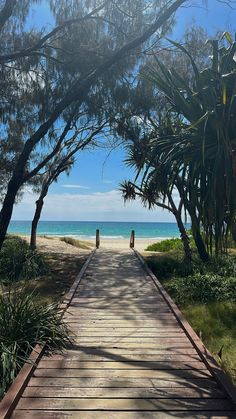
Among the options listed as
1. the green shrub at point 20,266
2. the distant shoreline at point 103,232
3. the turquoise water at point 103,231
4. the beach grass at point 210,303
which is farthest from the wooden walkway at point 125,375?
the turquoise water at point 103,231

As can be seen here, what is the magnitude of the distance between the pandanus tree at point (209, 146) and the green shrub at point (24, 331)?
2007 mm

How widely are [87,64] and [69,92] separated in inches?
33.0

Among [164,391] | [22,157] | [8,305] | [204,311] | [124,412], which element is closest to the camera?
[124,412]

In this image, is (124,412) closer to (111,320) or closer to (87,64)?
(111,320)

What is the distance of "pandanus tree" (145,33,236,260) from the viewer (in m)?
3.77

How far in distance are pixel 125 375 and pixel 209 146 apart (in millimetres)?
2311

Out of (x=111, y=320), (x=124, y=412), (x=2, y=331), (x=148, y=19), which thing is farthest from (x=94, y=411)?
(x=148, y=19)

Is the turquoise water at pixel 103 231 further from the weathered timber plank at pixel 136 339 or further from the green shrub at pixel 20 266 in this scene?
the weathered timber plank at pixel 136 339

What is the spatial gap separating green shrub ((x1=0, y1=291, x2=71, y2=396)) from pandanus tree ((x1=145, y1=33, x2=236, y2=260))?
201 centimetres

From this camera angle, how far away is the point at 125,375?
12.3 ft

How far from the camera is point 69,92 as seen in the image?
31.9ft

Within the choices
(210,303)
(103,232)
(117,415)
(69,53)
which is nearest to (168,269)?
(210,303)

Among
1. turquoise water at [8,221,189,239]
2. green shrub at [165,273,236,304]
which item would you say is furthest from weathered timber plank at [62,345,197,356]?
turquoise water at [8,221,189,239]

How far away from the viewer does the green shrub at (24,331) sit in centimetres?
391
